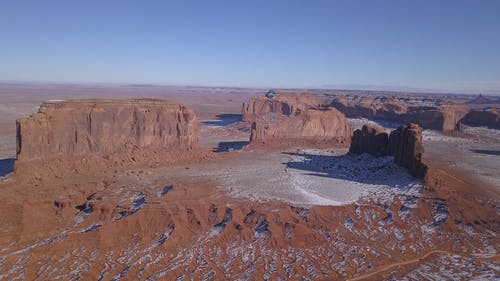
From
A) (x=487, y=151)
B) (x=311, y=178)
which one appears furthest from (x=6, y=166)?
(x=487, y=151)

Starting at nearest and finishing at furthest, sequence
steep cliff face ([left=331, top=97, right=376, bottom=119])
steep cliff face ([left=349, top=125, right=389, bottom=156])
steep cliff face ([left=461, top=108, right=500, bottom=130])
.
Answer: steep cliff face ([left=349, top=125, right=389, bottom=156])
steep cliff face ([left=461, top=108, right=500, bottom=130])
steep cliff face ([left=331, top=97, right=376, bottom=119])

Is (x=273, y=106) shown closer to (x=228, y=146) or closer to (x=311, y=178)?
(x=228, y=146)

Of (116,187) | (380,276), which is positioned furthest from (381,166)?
(116,187)

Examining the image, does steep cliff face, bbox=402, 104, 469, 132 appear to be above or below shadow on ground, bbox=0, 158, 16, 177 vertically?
above

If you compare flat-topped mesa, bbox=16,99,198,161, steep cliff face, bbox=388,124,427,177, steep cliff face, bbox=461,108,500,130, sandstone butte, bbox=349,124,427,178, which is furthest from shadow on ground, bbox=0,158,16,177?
steep cliff face, bbox=461,108,500,130

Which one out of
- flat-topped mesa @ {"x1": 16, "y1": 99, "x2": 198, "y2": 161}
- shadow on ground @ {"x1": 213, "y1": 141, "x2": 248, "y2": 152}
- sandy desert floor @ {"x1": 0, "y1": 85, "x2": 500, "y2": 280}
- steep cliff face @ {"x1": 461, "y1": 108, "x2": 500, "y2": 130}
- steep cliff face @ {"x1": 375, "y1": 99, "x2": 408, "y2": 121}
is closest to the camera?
sandy desert floor @ {"x1": 0, "y1": 85, "x2": 500, "y2": 280}

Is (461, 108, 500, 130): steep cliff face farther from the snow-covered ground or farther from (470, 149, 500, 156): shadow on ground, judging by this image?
the snow-covered ground
